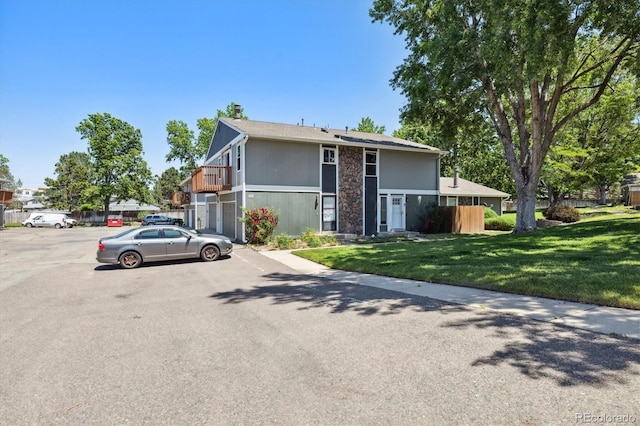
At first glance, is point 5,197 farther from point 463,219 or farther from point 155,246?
point 463,219

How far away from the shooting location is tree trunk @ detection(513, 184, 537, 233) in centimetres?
1723

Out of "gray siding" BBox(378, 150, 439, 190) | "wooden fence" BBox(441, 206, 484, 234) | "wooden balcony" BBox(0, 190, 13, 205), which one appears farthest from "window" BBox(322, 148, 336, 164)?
"wooden balcony" BBox(0, 190, 13, 205)

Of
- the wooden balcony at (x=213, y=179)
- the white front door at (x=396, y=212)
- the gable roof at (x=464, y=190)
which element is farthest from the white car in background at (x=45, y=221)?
the gable roof at (x=464, y=190)

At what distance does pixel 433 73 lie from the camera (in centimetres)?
1684

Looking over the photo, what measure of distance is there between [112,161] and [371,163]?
40.1m

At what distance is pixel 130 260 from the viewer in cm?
1207

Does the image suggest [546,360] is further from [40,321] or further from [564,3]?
[564,3]

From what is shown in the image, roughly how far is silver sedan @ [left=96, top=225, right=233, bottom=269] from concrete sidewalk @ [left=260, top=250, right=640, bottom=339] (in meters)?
5.88

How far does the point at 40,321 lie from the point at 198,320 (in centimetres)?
277

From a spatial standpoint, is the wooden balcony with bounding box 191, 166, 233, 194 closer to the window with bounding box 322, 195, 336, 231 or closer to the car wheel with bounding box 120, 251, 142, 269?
the window with bounding box 322, 195, 336, 231

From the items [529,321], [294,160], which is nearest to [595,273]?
[529,321]

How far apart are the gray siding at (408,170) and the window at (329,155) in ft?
10.2

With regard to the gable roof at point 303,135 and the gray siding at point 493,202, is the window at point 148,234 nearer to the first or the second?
the gable roof at point 303,135

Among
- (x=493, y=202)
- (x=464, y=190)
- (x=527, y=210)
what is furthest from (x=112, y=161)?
(x=527, y=210)
